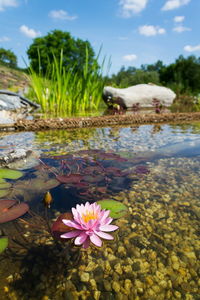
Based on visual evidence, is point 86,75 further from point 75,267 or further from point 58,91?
point 75,267

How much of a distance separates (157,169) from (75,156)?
1.90 feet

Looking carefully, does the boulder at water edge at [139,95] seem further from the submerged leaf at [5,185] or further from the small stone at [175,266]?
the small stone at [175,266]

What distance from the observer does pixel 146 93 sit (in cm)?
783

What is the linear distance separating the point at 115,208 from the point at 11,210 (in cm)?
38

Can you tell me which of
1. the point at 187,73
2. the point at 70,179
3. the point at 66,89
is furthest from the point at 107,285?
the point at 187,73

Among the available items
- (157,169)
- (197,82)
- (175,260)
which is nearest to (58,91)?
(157,169)

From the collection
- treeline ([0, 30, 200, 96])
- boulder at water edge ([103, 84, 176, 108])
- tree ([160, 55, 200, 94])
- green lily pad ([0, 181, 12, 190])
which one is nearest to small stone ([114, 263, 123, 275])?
green lily pad ([0, 181, 12, 190])

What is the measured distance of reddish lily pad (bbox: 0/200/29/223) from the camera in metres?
0.68

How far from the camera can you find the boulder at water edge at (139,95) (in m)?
7.23

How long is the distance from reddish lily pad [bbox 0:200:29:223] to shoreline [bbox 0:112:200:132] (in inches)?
85.5

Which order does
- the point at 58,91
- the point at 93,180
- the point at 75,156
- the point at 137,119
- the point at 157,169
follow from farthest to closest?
the point at 58,91 < the point at 137,119 < the point at 75,156 < the point at 157,169 < the point at 93,180

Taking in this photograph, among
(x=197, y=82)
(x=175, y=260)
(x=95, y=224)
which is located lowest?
(x=175, y=260)

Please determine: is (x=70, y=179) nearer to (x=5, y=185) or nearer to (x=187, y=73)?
(x=5, y=185)

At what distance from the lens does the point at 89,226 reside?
0.52 m
